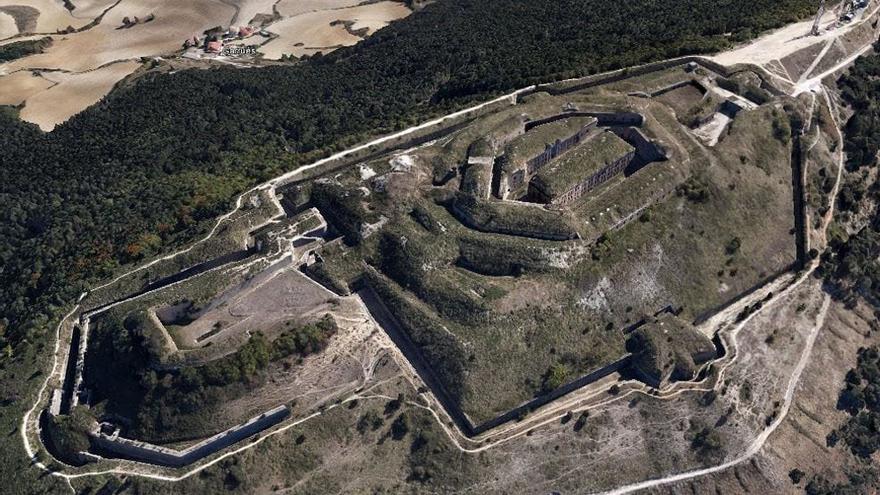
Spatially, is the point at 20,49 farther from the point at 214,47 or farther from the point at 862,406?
the point at 862,406

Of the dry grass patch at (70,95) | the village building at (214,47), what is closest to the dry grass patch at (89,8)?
the dry grass patch at (70,95)

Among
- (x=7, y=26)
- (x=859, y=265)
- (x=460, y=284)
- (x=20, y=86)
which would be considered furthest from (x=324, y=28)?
(x=859, y=265)

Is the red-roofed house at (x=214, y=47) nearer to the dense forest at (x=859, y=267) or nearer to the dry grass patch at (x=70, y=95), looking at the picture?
the dry grass patch at (x=70, y=95)

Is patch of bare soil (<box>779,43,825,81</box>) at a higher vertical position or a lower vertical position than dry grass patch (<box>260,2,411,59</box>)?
higher

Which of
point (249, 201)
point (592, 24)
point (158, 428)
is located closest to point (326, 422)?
point (158, 428)

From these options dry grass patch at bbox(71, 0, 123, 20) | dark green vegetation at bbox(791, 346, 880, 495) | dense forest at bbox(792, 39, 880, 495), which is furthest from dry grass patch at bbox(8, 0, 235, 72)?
dark green vegetation at bbox(791, 346, 880, 495)

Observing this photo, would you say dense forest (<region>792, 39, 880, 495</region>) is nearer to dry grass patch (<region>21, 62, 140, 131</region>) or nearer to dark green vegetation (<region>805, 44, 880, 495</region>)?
dark green vegetation (<region>805, 44, 880, 495</region>)
